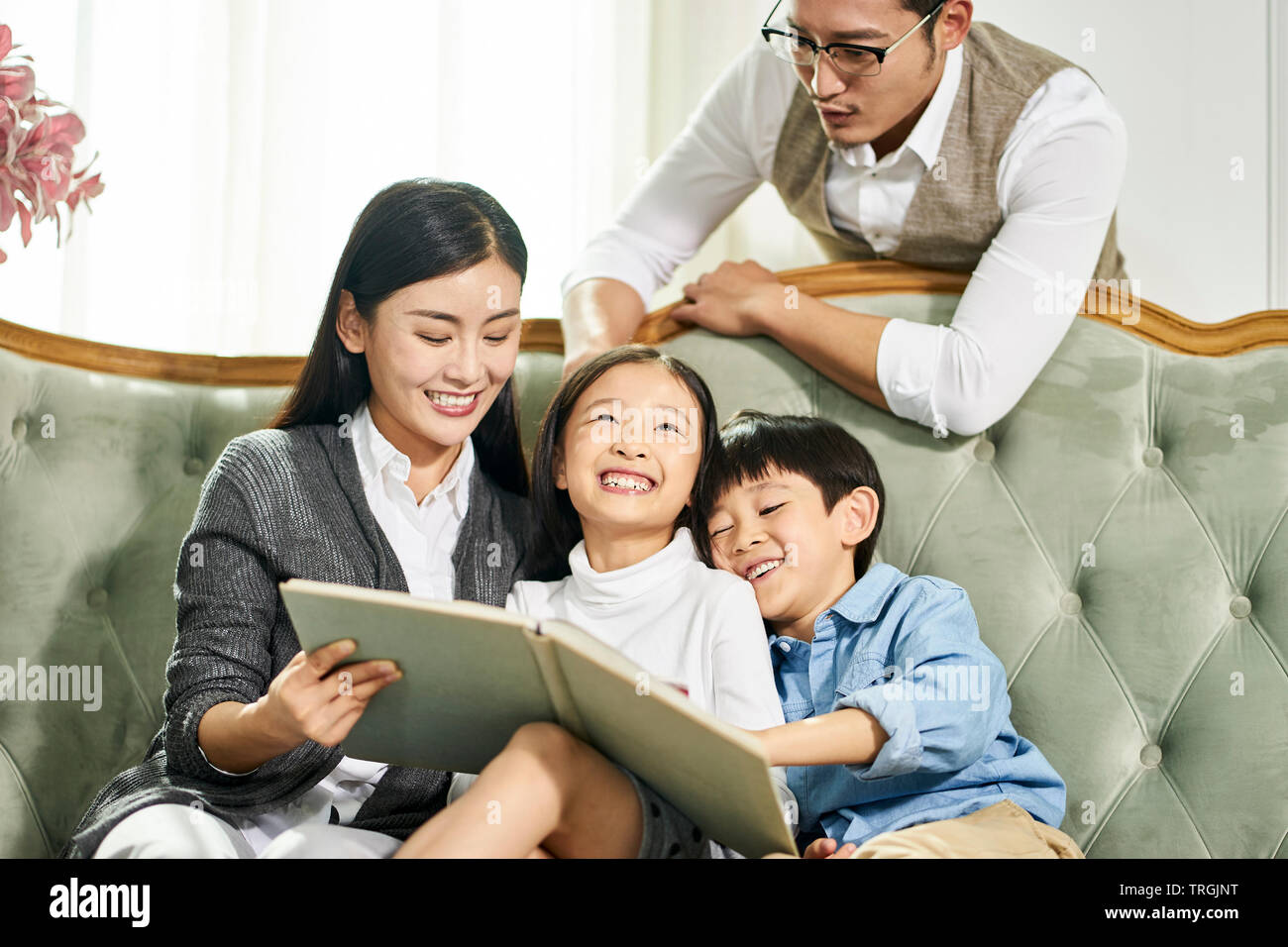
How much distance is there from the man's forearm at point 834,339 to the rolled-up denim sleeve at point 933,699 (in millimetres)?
384

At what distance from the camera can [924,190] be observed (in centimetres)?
156

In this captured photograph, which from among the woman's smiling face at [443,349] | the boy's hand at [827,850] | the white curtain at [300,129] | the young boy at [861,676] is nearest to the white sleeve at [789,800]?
the young boy at [861,676]

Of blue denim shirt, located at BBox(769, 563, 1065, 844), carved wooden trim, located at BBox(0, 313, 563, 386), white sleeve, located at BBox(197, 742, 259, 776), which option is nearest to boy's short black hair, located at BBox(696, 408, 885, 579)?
blue denim shirt, located at BBox(769, 563, 1065, 844)

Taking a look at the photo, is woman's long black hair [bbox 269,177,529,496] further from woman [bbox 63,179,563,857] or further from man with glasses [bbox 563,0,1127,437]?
man with glasses [bbox 563,0,1127,437]

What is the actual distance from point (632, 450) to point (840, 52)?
0.66 meters

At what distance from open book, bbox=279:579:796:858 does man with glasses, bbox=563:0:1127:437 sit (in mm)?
633

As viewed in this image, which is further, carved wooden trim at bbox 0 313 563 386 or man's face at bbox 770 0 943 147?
carved wooden trim at bbox 0 313 563 386

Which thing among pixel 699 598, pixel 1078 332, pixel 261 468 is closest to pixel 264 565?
pixel 261 468

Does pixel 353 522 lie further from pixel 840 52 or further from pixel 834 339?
pixel 840 52

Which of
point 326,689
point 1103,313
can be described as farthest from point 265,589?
point 1103,313

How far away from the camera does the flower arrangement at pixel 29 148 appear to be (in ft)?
4.52

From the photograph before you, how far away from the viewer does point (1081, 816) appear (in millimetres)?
1399

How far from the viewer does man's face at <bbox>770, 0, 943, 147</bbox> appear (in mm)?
1494

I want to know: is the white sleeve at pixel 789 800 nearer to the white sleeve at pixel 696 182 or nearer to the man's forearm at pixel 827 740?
the man's forearm at pixel 827 740
